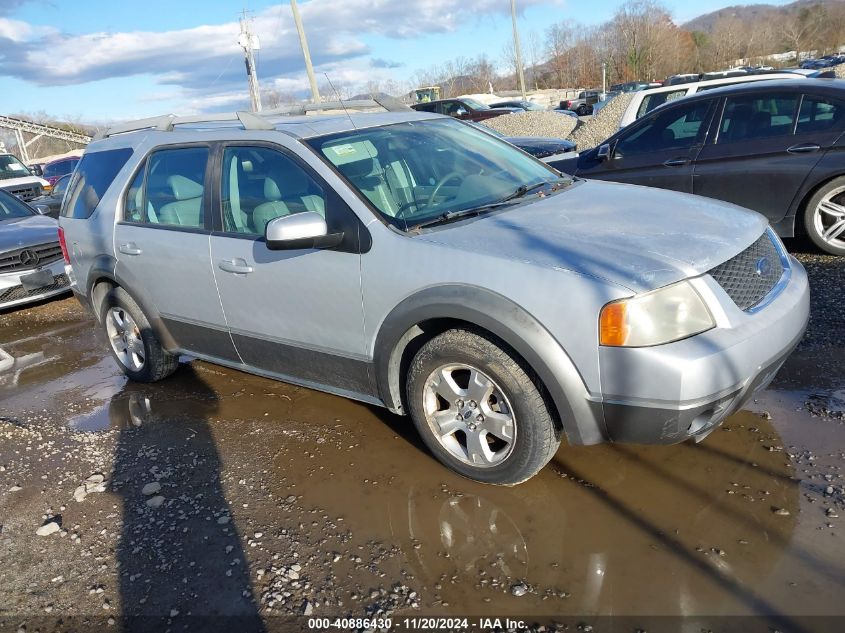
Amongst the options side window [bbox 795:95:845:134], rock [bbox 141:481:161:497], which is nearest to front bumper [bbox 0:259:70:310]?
rock [bbox 141:481:161:497]

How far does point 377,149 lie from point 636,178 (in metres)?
A: 3.88

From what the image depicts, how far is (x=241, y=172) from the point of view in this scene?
3.96m

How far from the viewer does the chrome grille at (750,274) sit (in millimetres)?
2873

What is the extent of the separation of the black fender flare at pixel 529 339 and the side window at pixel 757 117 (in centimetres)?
455

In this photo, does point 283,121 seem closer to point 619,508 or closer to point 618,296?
point 618,296

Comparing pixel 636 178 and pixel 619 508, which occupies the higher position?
pixel 636 178

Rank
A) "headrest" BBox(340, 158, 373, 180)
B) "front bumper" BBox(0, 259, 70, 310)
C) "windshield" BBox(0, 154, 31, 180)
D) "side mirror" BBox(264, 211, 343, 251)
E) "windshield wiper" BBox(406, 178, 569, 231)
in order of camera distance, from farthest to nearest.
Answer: "windshield" BBox(0, 154, 31, 180) < "front bumper" BBox(0, 259, 70, 310) < "headrest" BBox(340, 158, 373, 180) < "windshield wiper" BBox(406, 178, 569, 231) < "side mirror" BBox(264, 211, 343, 251)

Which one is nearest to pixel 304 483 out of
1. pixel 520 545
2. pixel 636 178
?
pixel 520 545

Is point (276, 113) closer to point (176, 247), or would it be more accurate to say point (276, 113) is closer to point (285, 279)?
point (176, 247)

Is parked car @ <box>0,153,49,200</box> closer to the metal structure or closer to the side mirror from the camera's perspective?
the side mirror

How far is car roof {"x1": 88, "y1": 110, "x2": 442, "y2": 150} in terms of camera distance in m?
3.86

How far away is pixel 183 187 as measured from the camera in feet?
14.1

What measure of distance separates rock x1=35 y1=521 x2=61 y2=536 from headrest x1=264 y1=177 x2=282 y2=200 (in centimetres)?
204

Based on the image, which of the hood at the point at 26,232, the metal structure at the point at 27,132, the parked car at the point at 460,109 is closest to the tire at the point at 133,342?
the hood at the point at 26,232
